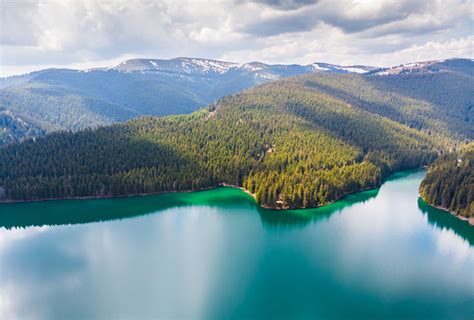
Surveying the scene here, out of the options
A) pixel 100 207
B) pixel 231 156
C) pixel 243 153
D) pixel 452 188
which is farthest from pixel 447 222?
pixel 100 207

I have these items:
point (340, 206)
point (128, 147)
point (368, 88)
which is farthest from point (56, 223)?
point (368, 88)

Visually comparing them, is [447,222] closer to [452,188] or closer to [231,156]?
[452,188]

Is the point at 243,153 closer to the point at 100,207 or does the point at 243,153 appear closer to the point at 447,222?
the point at 100,207

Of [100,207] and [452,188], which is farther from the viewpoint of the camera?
[100,207]

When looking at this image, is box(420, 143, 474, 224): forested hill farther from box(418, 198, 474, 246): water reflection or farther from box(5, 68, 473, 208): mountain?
box(5, 68, 473, 208): mountain

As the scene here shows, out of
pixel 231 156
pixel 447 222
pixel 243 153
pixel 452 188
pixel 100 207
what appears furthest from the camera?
pixel 243 153

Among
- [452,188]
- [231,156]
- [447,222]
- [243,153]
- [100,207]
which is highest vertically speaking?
[243,153]

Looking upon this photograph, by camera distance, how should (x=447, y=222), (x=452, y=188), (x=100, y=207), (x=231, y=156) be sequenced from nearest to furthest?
1. (x=447, y=222)
2. (x=452, y=188)
3. (x=100, y=207)
4. (x=231, y=156)

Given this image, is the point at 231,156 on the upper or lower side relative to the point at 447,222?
upper

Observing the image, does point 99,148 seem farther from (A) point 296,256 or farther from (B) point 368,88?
(B) point 368,88
